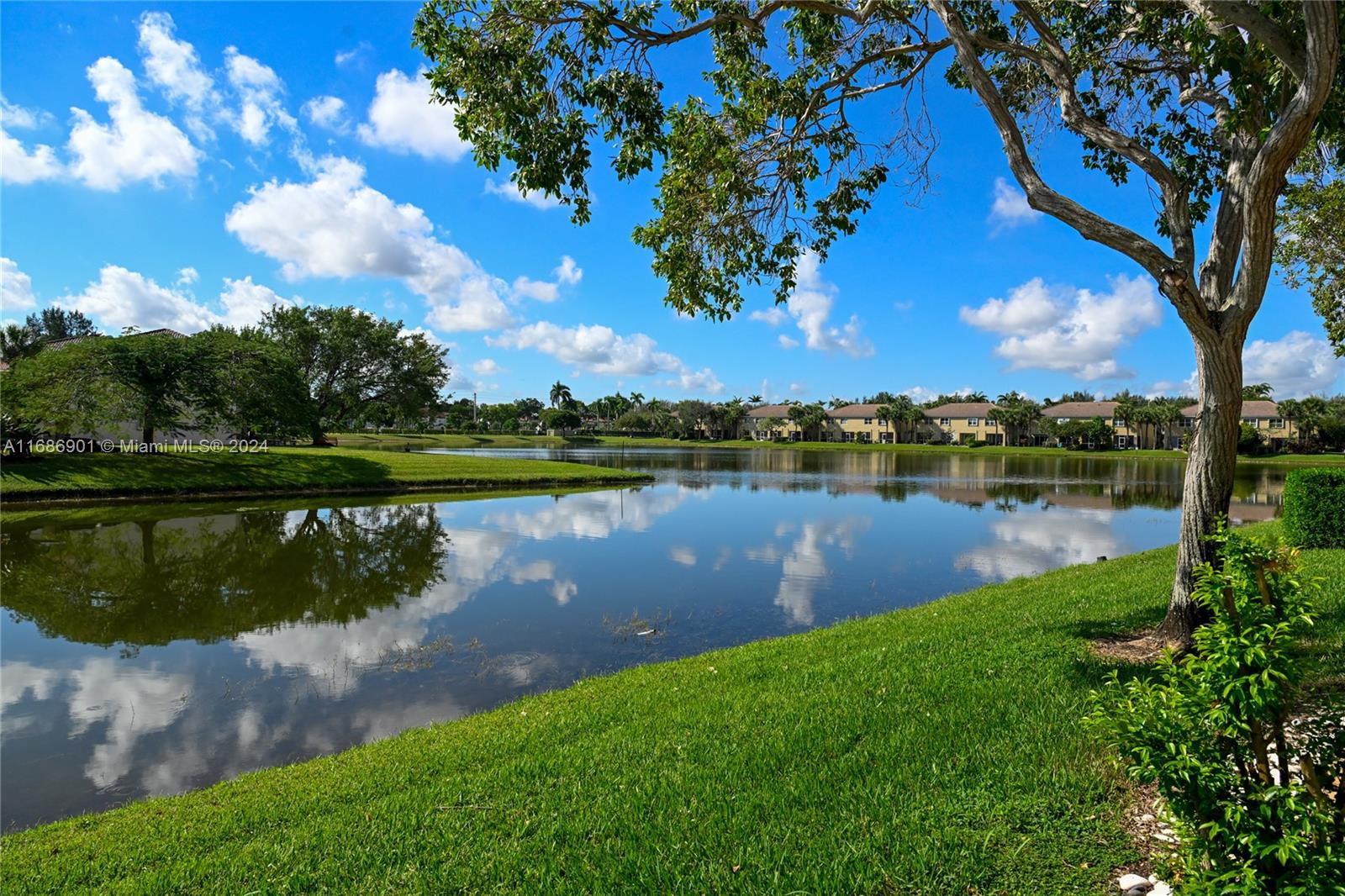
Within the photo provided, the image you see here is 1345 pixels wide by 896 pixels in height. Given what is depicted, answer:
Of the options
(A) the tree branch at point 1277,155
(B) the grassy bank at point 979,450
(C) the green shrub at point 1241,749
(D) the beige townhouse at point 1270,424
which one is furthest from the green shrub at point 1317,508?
(D) the beige townhouse at point 1270,424

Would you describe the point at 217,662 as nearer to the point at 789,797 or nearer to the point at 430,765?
the point at 430,765

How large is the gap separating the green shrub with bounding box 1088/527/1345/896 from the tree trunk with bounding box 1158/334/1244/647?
14.3 ft

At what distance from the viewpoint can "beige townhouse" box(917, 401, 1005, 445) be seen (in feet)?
351

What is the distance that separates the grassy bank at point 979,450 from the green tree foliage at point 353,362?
52.0 metres

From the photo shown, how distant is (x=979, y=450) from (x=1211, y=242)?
320 feet

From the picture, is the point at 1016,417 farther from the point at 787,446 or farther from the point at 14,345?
the point at 14,345

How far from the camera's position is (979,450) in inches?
3789

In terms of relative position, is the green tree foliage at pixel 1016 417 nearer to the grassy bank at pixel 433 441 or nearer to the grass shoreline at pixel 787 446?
the grass shoreline at pixel 787 446

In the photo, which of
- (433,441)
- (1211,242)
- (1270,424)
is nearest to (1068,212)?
(1211,242)

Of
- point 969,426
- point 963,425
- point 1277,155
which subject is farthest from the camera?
point 963,425

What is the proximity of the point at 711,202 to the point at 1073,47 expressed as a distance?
5591mm

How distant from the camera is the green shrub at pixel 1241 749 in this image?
2293 millimetres

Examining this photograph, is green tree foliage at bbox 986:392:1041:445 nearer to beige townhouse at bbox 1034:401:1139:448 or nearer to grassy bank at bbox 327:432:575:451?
beige townhouse at bbox 1034:401:1139:448

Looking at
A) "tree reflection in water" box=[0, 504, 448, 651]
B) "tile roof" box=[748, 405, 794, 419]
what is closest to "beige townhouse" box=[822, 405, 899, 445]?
"tile roof" box=[748, 405, 794, 419]
